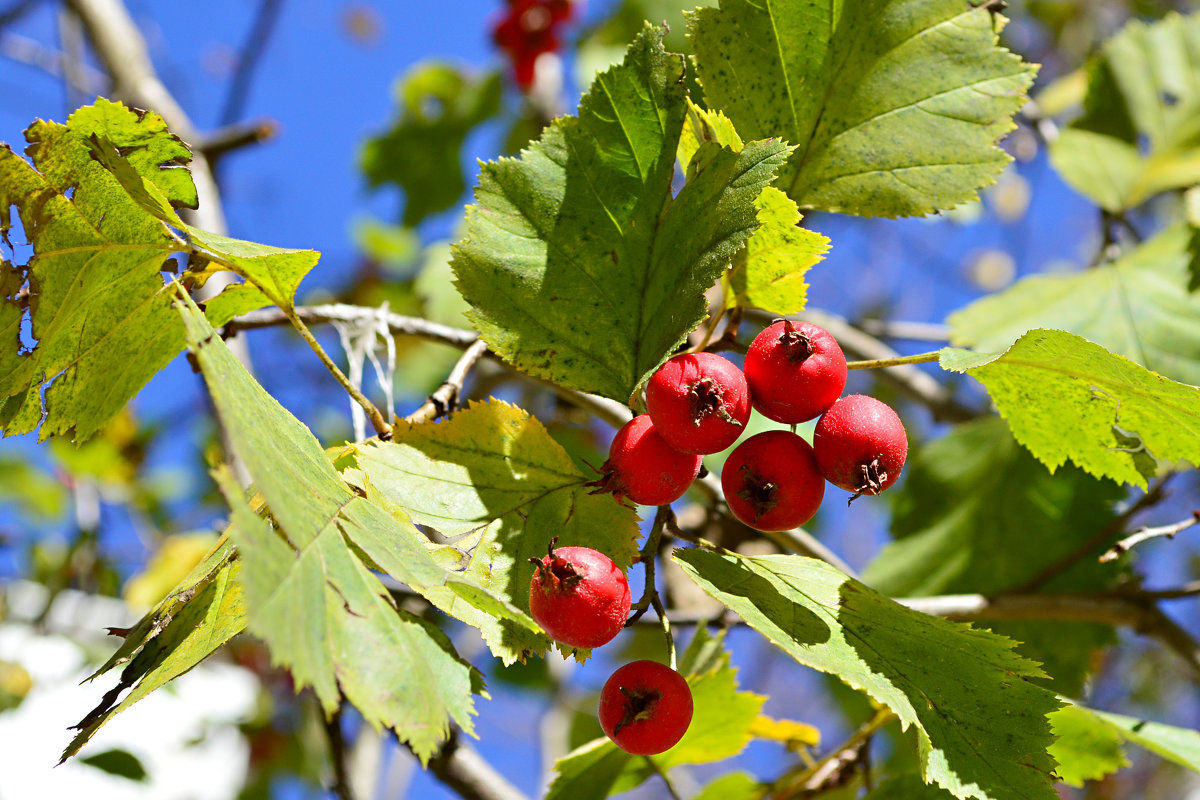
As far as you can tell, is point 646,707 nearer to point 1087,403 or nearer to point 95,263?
point 1087,403

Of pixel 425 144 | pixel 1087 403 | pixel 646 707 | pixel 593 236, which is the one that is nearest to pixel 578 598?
pixel 646 707

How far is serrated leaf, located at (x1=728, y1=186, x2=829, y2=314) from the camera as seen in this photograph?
2.72 feet

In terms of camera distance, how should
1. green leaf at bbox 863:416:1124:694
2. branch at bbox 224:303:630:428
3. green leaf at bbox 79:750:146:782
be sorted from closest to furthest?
branch at bbox 224:303:630:428
green leaf at bbox 863:416:1124:694
green leaf at bbox 79:750:146:782

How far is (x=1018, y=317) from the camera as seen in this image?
1701 millimetres

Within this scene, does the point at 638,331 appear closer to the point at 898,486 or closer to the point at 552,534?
the point at 552,534

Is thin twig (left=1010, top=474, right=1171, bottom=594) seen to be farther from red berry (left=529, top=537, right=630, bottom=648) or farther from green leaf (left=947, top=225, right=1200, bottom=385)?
red berry (left=529, top=537, right=630, bottom=648)

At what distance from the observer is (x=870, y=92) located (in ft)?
3.22

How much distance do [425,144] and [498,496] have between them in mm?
2541

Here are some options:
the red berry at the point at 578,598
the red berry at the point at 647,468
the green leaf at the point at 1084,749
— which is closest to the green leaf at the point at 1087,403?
the red berry at the point at 647,468

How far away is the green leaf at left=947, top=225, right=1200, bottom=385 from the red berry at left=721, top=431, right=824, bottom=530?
950 mm

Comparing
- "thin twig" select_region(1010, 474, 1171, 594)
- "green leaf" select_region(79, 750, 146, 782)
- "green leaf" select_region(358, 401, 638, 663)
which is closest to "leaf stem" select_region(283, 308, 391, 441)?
"green leaf" select_region(358, 401, 638, 663)

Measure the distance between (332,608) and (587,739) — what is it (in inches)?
95.7

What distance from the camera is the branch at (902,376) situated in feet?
6.75

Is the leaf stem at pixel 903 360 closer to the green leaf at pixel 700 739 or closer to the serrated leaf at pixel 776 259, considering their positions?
the serrated leaf at pixel 776 259
